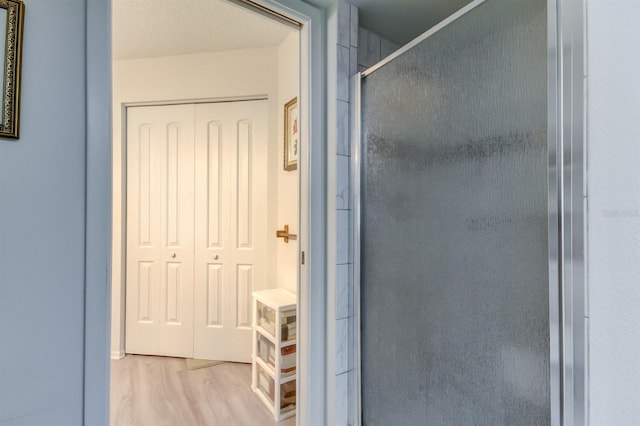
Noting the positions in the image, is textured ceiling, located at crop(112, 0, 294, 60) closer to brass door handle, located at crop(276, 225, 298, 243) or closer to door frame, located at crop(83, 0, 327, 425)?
door frame, located at crop(83, 0, 327, 425)

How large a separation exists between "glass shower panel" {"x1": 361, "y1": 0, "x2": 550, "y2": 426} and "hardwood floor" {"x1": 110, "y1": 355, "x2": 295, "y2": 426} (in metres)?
0.85

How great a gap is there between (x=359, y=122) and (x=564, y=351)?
1029 millimetres

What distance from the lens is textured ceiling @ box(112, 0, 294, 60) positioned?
1.83 m

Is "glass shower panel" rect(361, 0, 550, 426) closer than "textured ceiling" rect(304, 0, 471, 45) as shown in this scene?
Yes

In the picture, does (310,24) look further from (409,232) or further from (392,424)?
(392,424)

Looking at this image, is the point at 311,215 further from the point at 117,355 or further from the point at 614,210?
the point at 117,355

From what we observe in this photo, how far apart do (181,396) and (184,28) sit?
2.31 meters

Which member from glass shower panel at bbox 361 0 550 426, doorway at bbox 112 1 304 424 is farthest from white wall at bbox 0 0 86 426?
doorway at bbox 112 1 304 424

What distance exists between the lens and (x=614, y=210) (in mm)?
634

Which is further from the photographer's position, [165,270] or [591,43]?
[165,270]

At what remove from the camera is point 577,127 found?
2.24ft

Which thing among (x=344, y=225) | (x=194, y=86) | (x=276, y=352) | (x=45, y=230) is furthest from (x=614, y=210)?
(x=194, y=86)

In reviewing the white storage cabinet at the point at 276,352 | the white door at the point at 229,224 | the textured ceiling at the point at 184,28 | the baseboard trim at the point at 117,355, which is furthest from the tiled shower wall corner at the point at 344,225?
the baseboard trim at the point at 117,355

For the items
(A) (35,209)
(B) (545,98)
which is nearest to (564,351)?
(B) (545,98)
